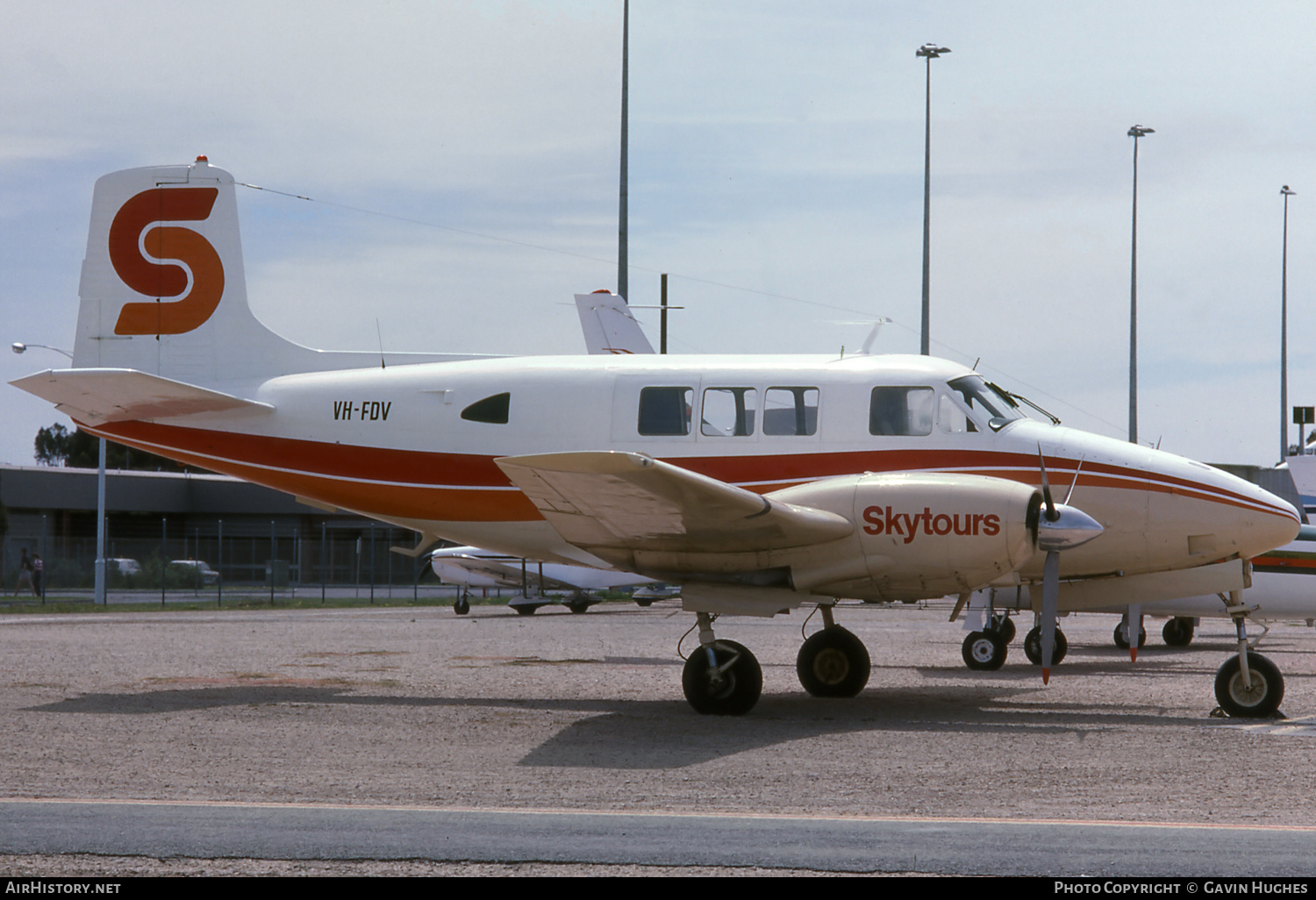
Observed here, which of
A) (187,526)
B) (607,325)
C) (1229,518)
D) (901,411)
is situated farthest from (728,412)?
(187,526)

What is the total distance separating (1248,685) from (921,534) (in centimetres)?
352

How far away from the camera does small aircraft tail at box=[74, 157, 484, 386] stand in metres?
15.2

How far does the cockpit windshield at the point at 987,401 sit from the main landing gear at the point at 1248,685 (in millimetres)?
2909

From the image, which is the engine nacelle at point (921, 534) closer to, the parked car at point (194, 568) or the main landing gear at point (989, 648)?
the main landing gear at point (989, 648)

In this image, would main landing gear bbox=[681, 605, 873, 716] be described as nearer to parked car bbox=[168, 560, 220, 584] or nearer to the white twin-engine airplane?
the white twin-engine airplane

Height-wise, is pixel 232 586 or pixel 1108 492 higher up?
pixel 1108 492

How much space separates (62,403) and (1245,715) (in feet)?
42.6

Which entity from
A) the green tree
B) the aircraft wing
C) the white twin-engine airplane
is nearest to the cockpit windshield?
the white twin-engine airplane

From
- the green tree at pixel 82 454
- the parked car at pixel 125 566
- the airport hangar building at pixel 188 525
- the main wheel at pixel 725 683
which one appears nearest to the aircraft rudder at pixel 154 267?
the main wheel at pixel 725 683

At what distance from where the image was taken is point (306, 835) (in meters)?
6.33

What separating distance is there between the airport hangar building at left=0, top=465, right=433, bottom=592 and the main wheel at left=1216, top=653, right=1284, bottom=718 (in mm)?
Answer: 41387

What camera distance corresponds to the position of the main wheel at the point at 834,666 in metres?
13.6

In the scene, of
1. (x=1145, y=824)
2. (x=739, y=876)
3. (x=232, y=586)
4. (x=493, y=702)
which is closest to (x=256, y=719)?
(x=493, y=702)

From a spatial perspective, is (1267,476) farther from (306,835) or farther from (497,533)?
(306,835)
